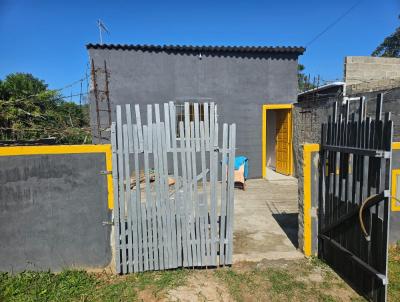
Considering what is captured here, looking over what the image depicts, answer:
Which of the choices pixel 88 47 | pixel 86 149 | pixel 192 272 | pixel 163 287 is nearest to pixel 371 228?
pixel 192 272

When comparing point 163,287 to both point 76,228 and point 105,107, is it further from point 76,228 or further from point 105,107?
point 105,107

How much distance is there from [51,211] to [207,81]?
698 centimetres

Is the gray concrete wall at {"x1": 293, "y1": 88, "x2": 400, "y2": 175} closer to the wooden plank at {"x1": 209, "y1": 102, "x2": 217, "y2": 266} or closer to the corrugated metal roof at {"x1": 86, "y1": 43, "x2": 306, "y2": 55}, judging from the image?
the corrugated metal roof at {"x1": 86, "y1": 43, "x2": 306, "y2": 55}

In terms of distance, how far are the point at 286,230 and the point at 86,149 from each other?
385cm

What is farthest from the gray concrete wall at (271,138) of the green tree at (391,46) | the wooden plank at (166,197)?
the green tree at (391,46)

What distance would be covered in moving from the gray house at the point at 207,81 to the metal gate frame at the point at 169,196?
5575mm

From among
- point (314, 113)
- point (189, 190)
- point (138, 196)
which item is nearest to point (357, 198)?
point (189, 190)

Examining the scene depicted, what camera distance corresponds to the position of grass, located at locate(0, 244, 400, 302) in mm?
3234

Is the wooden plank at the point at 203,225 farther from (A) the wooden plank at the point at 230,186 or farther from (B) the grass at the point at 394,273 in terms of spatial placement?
(B) the grass at the point at 394,273

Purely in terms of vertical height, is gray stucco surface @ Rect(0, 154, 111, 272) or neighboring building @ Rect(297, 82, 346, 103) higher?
neighboring building @ Rect(297, 82, 346, 103)

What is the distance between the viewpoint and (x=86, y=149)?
12.0 feet

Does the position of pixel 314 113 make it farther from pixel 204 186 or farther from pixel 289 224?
pixel 204 186

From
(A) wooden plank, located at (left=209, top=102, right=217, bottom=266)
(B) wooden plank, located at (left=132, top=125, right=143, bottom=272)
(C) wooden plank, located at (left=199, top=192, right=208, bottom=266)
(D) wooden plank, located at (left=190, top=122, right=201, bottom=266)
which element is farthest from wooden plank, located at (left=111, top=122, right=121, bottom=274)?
(A) wooden plank, located at (left=209, top=102, right=217, bottom=266)

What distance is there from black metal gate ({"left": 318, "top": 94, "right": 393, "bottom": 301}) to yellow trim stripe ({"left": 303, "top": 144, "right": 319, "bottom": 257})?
15 centimetres
